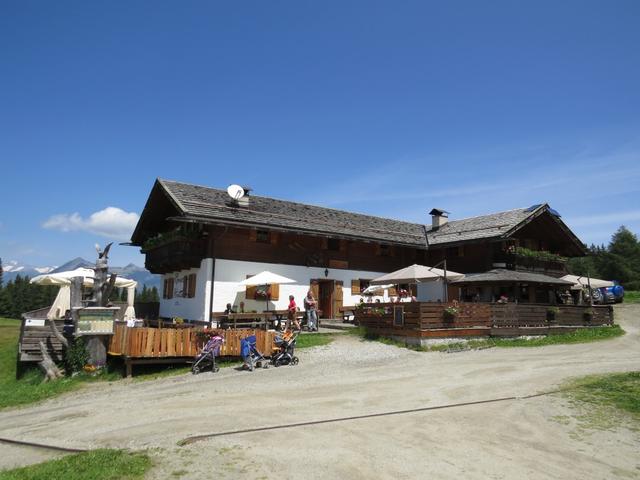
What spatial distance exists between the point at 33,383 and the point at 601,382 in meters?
16.6

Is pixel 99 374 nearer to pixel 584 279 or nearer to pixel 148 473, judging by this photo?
pixel 148 473

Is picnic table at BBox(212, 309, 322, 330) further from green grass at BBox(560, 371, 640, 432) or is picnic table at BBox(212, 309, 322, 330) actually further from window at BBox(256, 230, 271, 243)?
green grass at BBox(560, 371, 640, 432)

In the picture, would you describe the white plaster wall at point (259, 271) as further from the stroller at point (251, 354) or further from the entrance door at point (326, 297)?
the stroller at point (251, 354)

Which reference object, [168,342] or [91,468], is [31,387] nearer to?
[168,342]

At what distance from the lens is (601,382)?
1167 centimetres

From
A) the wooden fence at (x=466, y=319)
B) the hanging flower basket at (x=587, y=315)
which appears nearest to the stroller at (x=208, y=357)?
the wooden fence at (x=466, y=319)

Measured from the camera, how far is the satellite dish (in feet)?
78.8

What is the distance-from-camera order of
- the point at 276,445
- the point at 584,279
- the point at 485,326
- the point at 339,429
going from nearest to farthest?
the point at 276,445 < the point at 339,429 < the point at 485,326 < the point at 584,279

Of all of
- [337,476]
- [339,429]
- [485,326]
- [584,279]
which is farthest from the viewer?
[584,279]

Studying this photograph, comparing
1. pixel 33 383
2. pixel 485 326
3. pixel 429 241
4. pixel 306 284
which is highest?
pixel 429 241

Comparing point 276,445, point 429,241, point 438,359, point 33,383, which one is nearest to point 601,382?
point 438,359

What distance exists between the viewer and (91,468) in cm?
638

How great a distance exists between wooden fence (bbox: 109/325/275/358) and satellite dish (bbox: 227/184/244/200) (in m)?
9.33

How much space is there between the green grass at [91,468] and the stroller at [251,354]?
7614 mm
